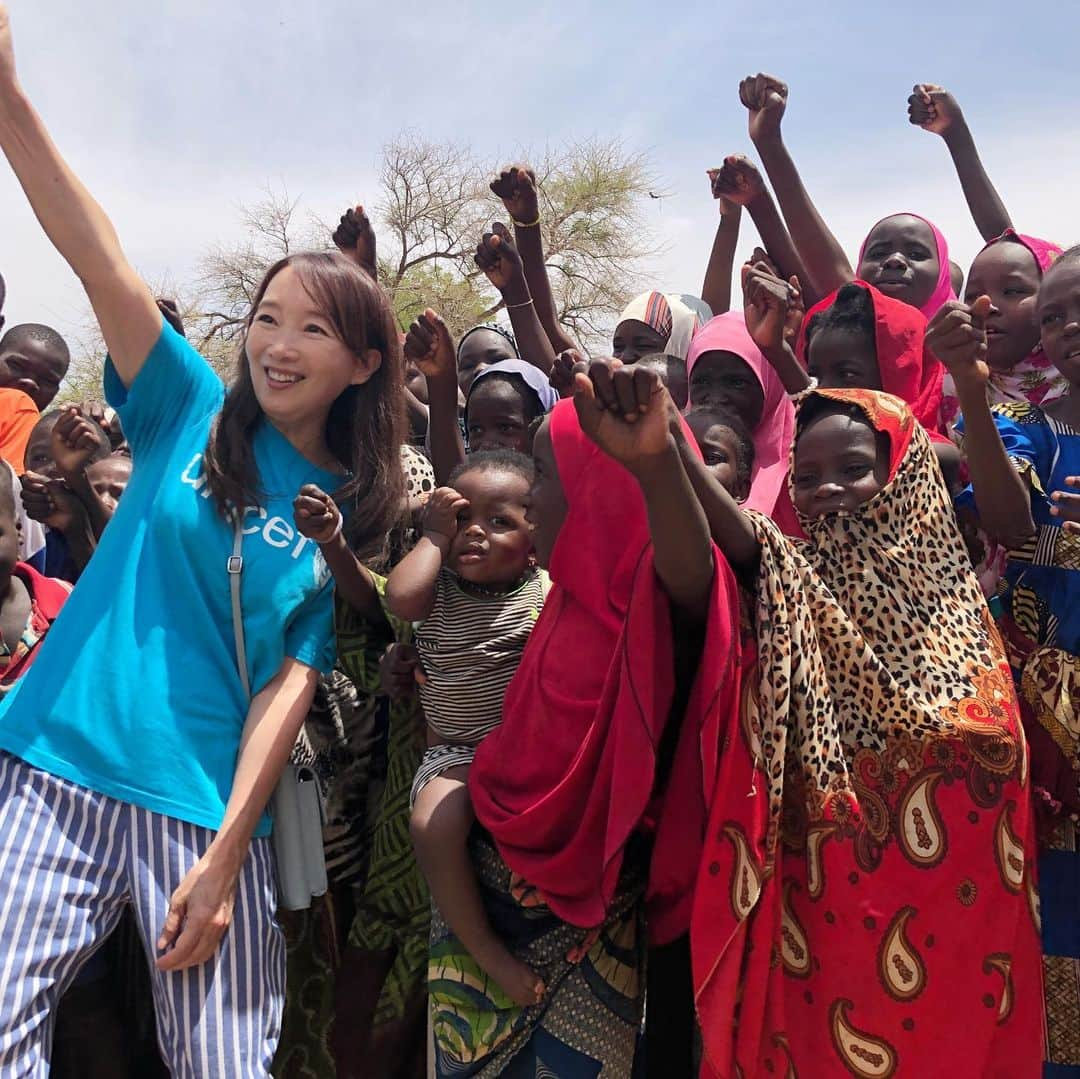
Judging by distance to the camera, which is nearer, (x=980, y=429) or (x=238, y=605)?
(x=238, y=605)

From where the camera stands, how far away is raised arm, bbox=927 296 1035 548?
2.46 meters

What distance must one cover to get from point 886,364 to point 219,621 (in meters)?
2.00

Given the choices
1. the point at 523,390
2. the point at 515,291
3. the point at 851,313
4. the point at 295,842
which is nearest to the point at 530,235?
the point at 515,291

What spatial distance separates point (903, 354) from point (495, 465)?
1.26 m

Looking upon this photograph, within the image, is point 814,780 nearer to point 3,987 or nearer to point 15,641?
point 3,987

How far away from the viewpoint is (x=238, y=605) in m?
2.16

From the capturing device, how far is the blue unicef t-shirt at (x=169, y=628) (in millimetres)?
2014

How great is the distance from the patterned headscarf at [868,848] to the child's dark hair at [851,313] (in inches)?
42.5

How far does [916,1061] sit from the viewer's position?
2082 mm

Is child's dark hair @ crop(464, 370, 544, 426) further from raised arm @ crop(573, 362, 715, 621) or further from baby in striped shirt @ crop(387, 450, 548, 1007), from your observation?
raised arm @ crop(573, 362, 715, 621)

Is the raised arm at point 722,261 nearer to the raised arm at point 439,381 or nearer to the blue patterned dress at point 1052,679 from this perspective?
→ the raised arm at point 439,381

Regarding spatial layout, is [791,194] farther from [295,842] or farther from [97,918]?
[97,918]

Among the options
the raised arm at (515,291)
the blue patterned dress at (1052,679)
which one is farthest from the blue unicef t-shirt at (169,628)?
the raised arm at (515,291)

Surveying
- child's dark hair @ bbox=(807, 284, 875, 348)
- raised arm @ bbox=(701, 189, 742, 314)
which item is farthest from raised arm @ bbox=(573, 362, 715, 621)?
raised arm @ bbox=(701, 189, 742, 314)
